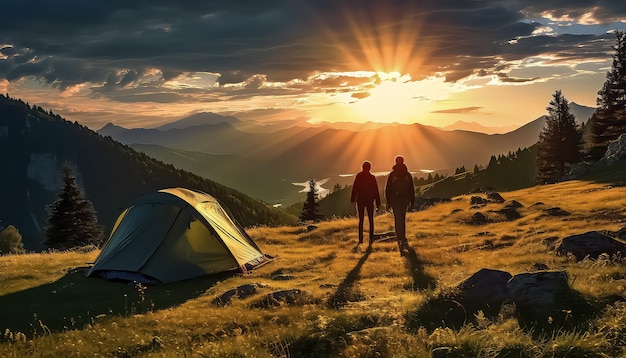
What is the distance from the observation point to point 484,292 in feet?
35.6

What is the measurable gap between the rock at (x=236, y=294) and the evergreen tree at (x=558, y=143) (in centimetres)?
7327

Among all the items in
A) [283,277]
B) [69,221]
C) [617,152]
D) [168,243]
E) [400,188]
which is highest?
[617,152]

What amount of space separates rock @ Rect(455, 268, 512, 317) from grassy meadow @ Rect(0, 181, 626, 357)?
485mm

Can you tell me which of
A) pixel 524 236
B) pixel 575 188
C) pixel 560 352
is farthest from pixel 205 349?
pixel 575 188

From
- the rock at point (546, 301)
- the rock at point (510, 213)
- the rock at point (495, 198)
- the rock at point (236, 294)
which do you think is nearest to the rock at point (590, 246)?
the rock at point (546, 301)

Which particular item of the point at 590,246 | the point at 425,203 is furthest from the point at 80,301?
the point at 425,203

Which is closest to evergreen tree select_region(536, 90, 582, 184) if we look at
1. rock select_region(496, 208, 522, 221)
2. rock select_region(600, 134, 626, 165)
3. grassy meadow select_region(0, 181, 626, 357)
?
rock select_region(600, 134, 626, 165)

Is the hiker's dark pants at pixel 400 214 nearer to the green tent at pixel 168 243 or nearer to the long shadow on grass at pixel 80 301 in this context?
the green tent at pixel 168 243

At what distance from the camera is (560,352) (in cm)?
688

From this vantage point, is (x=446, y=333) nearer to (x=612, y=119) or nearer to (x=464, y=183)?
(x=612, y=119)

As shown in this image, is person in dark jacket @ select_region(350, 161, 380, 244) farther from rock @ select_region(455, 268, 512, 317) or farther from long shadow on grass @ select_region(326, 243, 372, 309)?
rock @ select_region(455, 268, 512, 317)

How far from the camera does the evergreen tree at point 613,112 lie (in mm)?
66750

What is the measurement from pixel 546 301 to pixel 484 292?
186 cm

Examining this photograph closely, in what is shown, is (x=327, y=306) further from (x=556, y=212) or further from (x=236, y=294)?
(x=556, y=212)
